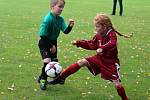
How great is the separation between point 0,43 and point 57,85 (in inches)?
210


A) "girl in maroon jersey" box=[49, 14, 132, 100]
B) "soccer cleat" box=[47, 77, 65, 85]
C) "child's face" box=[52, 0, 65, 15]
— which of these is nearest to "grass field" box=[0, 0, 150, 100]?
"soccer cleat" box=[47, 77, 65, 85]

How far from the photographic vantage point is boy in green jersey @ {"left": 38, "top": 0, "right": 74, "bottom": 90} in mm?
8211

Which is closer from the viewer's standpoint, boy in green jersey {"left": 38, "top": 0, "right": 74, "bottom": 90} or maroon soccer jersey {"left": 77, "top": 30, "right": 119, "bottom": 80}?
maroon soccer jersey {"left": 77, "top": 30, "right": 119, "bottom": 80}

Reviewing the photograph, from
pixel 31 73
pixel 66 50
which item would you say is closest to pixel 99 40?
pixel 31 73

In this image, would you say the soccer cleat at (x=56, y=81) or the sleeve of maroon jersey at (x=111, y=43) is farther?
the soccer cleat at (x=56, y=81)

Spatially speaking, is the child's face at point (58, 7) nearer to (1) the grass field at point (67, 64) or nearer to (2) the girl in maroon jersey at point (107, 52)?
(2) the girl in maroon jersey at point (107, 52)

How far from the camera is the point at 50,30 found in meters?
8.34

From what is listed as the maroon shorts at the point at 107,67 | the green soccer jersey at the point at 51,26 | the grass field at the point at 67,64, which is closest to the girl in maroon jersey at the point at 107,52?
the maroon shorts at the point at 107,67

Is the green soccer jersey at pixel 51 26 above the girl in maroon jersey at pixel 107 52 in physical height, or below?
above

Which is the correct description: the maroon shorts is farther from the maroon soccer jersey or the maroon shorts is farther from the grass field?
the grass field

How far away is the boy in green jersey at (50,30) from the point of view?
8.21m

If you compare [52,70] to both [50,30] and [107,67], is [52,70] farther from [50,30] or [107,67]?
[107,67]

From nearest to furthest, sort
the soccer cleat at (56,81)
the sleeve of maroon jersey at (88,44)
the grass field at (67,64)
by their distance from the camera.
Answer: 1. the sleeve of maroon jersey at (88,44)
2. the grass field at (67,64)
3. the soccer cleat at (56,81)

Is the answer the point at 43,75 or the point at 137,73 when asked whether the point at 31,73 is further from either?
the point at 137,73
